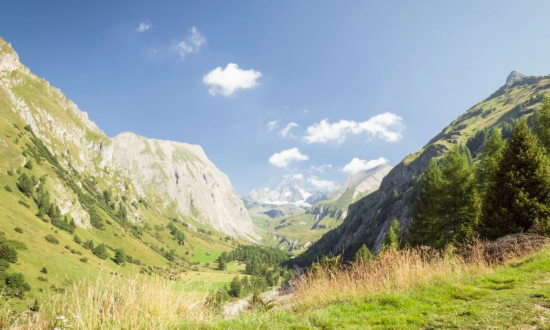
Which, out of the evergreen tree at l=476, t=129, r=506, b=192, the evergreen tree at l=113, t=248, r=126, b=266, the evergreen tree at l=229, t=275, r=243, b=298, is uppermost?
the evergreen tree at l=476, t=129, r=506, b=192

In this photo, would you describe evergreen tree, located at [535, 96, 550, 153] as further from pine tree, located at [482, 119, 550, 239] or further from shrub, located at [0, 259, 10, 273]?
shrub, located at [0, 259, 10, 273]

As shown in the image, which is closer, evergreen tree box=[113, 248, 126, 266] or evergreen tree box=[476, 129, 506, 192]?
evergreen tree box=[476, 129, 506, 192]

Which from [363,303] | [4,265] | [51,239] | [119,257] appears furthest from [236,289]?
[363,303]

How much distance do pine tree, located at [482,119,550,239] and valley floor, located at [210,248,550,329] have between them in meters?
13.7

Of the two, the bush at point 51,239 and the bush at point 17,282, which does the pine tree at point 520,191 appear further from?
the bush at point 51,239

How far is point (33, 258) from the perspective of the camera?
10294cm

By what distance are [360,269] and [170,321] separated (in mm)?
8963

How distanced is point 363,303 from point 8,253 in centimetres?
12404

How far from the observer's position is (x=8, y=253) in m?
89.9

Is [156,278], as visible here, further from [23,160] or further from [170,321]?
[23,160]

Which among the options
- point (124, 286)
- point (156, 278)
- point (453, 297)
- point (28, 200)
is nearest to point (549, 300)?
point (453, 297)

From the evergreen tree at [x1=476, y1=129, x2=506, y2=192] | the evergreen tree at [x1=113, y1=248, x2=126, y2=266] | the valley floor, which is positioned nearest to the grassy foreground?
the valley floor

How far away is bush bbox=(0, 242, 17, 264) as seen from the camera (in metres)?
88.6

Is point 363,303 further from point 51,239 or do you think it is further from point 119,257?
point 119,257
